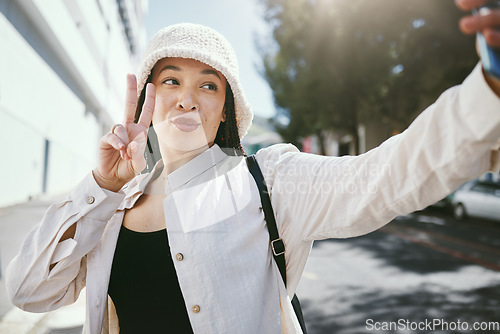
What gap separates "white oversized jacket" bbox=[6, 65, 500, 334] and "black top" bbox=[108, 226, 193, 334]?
0.18 ft

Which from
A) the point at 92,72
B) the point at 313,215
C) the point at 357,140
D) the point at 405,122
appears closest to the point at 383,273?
the point at 313,215

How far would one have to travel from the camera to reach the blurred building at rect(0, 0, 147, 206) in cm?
708

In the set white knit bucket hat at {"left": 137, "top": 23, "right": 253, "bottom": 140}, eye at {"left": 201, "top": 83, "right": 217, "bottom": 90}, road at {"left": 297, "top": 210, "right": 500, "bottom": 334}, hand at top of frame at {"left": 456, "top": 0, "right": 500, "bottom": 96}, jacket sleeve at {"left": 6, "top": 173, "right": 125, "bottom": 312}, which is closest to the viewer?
hand at top of frame at {"left": 456, "top": 0, "right": 500, "bottom": 96}

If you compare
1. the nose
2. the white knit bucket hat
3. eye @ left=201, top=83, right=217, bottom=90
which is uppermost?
the white knit bucket hat

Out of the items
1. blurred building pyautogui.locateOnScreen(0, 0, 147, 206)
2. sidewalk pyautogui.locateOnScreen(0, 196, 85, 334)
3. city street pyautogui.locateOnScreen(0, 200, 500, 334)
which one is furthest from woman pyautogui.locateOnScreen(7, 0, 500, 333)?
blurred building pyautogui.locateOnScreen(0, 0, 147, 206)

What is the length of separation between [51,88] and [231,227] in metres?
10.5

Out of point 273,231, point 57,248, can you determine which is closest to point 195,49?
point 273,231

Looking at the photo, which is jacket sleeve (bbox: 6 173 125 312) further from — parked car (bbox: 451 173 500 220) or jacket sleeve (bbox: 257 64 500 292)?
parked car (bbox: 451 173 500 220)

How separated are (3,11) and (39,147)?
13.3ft

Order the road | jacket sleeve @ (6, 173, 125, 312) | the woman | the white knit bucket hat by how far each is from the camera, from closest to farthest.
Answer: the woman < jacket sleeve @ (6, 173, 125, 312) < the white knit bucket hat < the road

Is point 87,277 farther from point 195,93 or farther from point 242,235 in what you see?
point 195,93

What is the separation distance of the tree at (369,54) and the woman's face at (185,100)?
8602mm

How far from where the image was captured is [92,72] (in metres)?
14.1

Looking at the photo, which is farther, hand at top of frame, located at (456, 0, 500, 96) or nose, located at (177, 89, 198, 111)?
nose, located at (177, 89, 198, 111)
